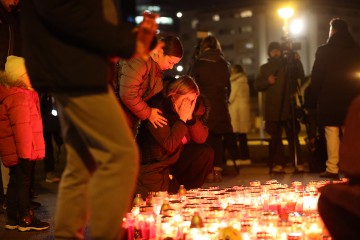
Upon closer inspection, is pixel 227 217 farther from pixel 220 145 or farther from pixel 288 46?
pixel 288 46

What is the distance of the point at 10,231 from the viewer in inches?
206

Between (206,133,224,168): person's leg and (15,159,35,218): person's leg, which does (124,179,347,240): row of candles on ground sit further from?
(206,133,224,168): person's leg

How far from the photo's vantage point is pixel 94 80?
2.86m

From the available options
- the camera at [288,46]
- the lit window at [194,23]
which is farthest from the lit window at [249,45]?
the camera at [288,46]

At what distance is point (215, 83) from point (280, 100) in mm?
1120

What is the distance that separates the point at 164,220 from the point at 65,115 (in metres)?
1.52

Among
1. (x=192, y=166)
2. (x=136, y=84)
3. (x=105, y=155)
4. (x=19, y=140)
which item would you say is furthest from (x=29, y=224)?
(x=105, y=155)

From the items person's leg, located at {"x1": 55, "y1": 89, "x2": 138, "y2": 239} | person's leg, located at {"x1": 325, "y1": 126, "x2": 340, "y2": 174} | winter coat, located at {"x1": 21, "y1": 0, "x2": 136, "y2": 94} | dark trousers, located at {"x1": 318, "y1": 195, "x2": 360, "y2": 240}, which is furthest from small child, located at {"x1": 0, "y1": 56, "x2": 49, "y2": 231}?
person's leg, located at {"x1": 325, "y1": 126, "x2": 340, "y2": 174}

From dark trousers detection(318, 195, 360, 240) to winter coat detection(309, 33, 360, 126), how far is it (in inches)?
198

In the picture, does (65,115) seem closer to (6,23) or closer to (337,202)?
(337,202)

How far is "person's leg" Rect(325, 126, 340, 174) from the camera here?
27.3ft

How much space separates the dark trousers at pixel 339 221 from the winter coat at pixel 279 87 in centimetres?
593

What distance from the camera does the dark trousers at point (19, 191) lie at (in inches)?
205

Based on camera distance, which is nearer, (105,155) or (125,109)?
(105,155)
